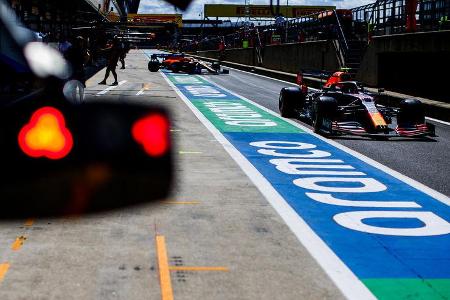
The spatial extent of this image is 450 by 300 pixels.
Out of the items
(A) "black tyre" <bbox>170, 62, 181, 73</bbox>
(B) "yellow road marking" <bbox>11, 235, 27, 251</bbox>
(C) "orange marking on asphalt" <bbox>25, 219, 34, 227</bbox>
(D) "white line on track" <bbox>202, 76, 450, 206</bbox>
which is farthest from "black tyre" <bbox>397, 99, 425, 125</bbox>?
(A) "black tyre" <bbox>170, 62, 181, 73</bbox>

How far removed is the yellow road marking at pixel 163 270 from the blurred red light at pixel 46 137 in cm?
405

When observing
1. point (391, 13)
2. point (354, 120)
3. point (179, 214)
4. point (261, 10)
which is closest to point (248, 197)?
point (179, 214)

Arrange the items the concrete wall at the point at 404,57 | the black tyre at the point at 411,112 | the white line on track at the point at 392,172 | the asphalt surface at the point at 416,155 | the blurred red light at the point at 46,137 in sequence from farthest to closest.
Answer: the concrete wall at the point at 404,57 < the black tyre at the point at 411,112 < the blurred red light at the point at 46,137 < the asphalt surface at the point at 416,155 < the white line on track at the point at 392,172

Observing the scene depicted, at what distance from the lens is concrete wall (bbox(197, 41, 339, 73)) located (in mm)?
32094

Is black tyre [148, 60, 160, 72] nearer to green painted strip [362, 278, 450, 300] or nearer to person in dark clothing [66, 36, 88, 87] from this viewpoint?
person in dark clothing [66, 36, 88, 87]

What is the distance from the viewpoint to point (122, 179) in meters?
7.69

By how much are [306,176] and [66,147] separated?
11.7 ft

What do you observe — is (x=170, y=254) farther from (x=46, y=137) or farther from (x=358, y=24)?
(x=358, y=24)

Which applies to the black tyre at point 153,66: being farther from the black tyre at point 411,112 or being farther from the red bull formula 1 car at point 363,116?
the black tyre at point 411,112

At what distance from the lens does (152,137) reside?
1122 centimetres

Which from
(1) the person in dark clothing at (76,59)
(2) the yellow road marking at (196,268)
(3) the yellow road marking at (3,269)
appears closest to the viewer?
(3) the yellow road marking at (3,269)

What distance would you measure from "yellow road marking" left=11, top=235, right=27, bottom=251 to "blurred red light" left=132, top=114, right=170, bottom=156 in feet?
14.2

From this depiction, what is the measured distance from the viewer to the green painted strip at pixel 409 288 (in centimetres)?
434

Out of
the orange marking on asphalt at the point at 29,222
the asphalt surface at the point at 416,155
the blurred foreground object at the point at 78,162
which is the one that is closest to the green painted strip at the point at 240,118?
the blurred foreground object at the point at 78,162
